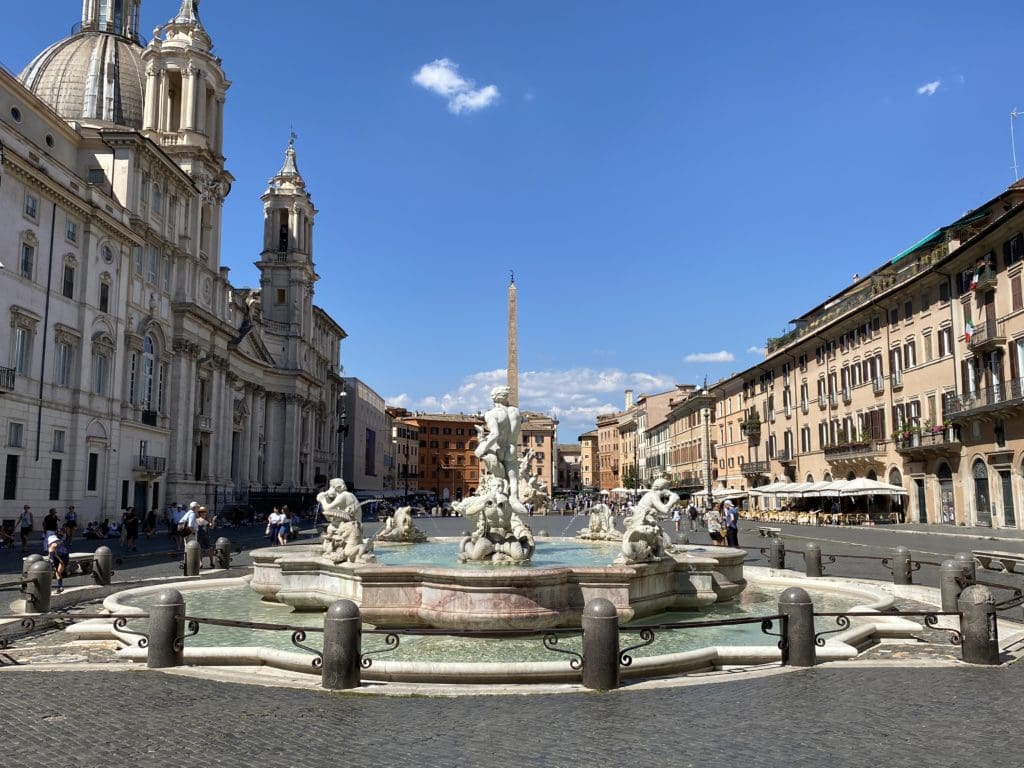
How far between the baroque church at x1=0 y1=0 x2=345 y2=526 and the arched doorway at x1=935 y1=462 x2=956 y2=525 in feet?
121

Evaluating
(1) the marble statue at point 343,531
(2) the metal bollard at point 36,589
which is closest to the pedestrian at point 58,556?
(2) the metal bollard at point 36,589

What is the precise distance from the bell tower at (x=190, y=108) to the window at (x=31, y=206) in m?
15.7

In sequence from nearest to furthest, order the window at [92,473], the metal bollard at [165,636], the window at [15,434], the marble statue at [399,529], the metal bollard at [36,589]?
the metal bollard at [165,636] < the metal bollard at [36,589] < the marble statue at [399,529] < the window at [15,434] < the window at [92,473]

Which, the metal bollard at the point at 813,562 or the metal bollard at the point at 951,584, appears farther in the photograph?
the metal bollard at the point at 813,562

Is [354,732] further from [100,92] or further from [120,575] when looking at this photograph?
[100,92]

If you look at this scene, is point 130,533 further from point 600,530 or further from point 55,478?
point 600,530

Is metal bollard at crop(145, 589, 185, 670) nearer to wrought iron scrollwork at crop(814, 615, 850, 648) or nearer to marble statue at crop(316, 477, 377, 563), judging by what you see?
marble statue at crop(316, 477, 377, 563)

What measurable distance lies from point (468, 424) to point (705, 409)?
66491 millimetres

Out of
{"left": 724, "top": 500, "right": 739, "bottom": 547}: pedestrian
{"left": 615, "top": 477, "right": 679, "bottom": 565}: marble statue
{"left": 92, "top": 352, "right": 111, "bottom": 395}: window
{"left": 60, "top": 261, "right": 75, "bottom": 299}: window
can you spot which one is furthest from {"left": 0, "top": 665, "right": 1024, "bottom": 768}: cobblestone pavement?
{"left": 92, "top": 352, "right": 111, "bottom": 395}: window

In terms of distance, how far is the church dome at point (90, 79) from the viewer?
4631 cm

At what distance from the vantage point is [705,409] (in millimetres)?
72812

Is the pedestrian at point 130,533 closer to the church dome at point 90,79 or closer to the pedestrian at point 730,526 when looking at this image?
the pedestrian at point 730,526

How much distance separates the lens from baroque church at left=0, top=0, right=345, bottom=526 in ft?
102

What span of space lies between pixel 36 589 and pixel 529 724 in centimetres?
829
